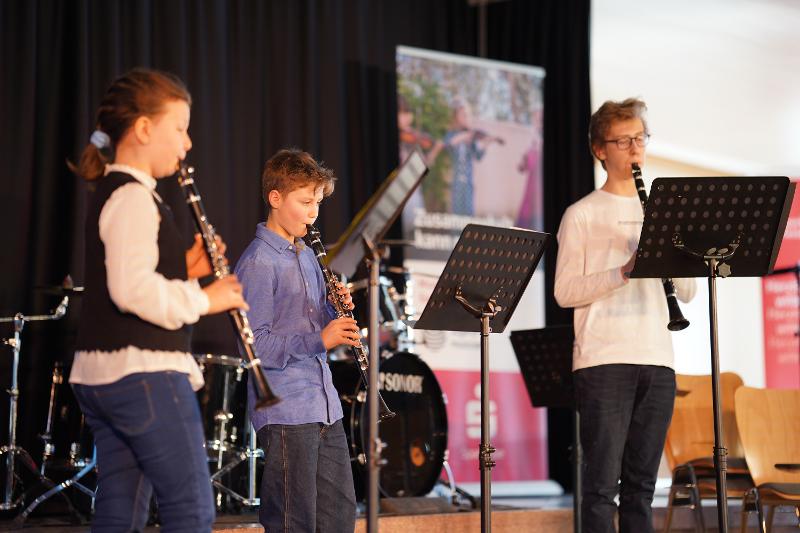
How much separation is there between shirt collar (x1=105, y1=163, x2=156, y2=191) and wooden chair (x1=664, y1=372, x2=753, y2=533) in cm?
299

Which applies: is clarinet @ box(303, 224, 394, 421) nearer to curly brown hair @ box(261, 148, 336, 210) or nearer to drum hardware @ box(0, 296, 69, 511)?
curly brown hair @ box(261, 148, 336, 210)

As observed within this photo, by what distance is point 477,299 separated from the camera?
3.28 meters

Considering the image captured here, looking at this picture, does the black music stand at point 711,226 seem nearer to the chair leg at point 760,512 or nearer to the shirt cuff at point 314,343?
the chair leg at point 760,512

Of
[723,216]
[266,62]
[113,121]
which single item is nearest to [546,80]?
[266,62]

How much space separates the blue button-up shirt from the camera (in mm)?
2920

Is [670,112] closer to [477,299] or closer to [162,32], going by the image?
[162,32]

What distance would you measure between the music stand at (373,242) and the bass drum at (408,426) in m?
2.48

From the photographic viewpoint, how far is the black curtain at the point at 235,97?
514 cm

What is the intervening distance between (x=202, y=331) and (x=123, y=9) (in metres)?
1.82

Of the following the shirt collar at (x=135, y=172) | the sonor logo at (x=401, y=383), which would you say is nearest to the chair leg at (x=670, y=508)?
the sonor logo at (x=401, y=383)

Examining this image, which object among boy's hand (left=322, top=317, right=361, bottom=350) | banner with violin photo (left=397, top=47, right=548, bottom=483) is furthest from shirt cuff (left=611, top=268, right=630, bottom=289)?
banner with violin photo (left=397, top=47, right=548, bottom=483)

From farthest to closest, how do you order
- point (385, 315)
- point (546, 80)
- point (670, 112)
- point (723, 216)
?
1. point (670, 112)
2. point (546, 80)
3. point (385, 315)
4. point (723, 216)

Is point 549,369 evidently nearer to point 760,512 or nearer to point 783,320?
point 760,512

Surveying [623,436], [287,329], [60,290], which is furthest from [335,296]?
[60,290]
